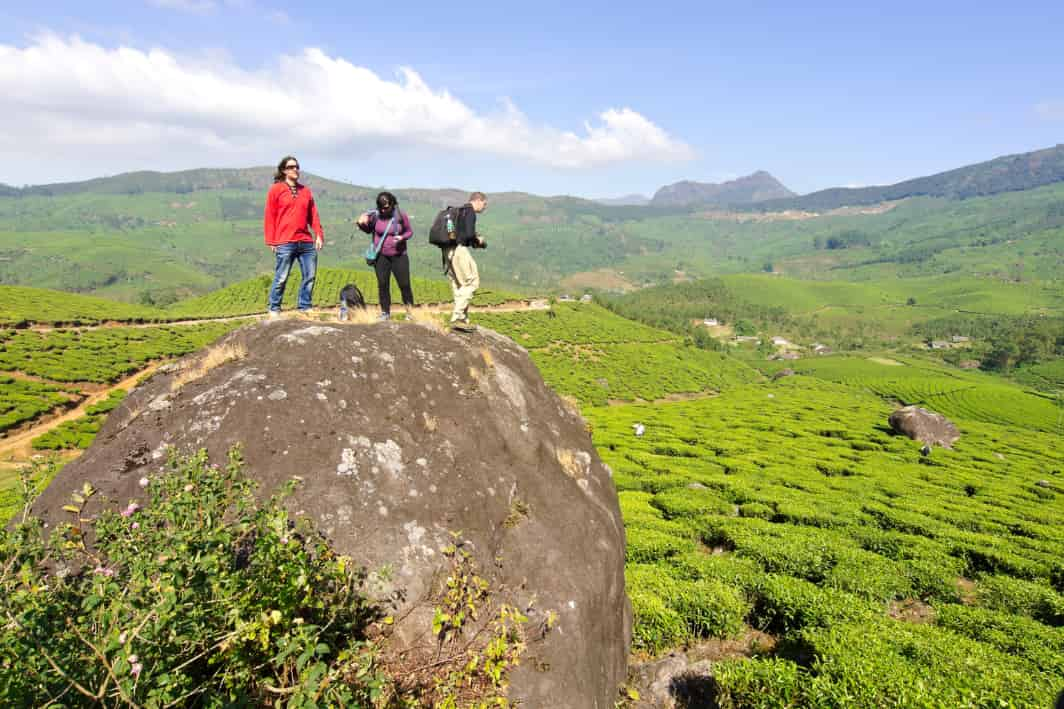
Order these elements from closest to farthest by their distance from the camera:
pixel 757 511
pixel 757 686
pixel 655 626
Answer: pixel 757 686 < pixel 655 626 < pixel 757 511

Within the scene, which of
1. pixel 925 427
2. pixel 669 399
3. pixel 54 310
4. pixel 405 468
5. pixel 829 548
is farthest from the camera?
pixel 669 399

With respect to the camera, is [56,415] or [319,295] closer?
[56,415]

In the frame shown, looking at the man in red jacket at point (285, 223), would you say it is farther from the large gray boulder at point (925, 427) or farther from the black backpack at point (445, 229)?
the large gray boulder at point (925, 427)

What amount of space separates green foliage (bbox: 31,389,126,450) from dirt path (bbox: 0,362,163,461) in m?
0.97

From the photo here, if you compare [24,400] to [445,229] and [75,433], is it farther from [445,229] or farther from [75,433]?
[445,229]

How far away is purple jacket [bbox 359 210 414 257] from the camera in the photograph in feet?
34.4

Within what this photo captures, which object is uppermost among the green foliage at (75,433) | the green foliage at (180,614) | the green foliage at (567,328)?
the green foliage at (180,614)

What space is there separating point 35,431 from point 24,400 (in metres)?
5.50

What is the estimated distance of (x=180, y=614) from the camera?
120 inches

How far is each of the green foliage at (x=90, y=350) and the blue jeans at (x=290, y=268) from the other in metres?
41.6

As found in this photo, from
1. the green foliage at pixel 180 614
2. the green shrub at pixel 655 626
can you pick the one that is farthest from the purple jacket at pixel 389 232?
the green shrub at pixel 655 626

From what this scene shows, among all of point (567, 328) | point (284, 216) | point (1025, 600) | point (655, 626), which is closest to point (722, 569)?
point (655, 626)

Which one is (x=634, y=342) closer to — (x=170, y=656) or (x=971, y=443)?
(x=971, y=443)

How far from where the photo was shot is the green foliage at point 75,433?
3562 cm
